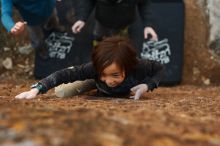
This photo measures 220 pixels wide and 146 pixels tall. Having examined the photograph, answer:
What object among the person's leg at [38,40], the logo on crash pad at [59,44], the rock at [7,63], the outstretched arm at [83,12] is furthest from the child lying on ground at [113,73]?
the rock at [7,63]

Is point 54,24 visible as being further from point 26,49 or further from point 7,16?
point 7,16

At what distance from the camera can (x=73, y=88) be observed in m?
4.92

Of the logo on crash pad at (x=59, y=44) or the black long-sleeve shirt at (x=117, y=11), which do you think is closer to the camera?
the black long-sleeve shirt at (x=117, y=11)

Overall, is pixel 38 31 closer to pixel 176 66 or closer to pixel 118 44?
pixel 176 66

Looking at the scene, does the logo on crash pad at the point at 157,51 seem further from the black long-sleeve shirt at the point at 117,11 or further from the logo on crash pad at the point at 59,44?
the logo on crash pad at the point at 59,44

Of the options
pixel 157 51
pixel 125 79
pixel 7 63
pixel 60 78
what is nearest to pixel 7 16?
pixel 60 78

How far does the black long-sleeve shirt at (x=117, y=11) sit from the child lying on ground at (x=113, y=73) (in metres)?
1.42

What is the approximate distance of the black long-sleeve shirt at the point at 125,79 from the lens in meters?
4.51

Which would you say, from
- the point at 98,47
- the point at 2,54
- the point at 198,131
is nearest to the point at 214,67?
the point at 2,54

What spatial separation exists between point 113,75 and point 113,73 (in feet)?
0.07

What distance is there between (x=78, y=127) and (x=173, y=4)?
548cm

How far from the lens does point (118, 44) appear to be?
172 inches

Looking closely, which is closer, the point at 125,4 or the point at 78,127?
the point at 78,127

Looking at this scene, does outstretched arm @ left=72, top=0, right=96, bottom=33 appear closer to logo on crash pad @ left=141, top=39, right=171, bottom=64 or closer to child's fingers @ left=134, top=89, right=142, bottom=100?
logo on crash pad @ left=141, top=39, right=171, bottom=64
